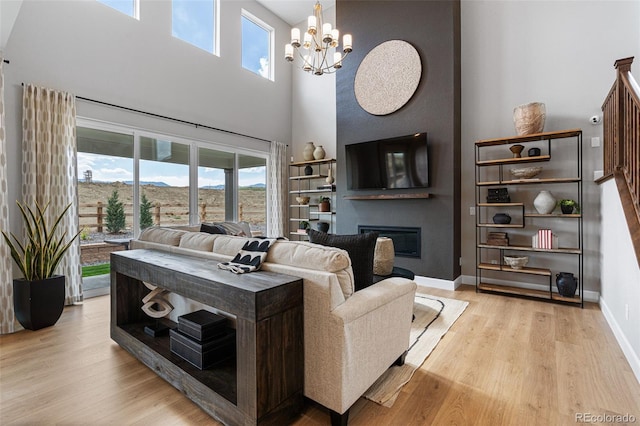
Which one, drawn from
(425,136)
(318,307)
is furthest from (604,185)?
(318,307)

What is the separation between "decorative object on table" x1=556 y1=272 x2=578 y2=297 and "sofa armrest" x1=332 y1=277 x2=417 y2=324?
260 centimetres

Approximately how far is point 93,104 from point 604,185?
606 centimetres

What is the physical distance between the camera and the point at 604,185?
330 centimetres

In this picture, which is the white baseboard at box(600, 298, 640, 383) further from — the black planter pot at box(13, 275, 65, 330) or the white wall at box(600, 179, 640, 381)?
the black planter pot at box(13, 275, 65, 330)

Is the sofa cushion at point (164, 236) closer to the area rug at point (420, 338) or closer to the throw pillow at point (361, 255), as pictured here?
the throw pillow at point (361, 255)

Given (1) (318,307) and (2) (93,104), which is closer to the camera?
(1) (318,307)

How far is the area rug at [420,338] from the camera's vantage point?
1882mm

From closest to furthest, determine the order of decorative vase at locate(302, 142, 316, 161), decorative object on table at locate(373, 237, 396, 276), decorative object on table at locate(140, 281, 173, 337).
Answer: decorative object on table at locate(140, 281, 173, 337), decorative object on table at locate(373, 237, 396, 276), decorative vase at locate(302, 142, 316, 161)

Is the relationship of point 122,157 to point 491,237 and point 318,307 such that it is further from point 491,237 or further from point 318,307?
point 491,237

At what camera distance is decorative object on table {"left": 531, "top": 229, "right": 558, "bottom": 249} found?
12.0 ft

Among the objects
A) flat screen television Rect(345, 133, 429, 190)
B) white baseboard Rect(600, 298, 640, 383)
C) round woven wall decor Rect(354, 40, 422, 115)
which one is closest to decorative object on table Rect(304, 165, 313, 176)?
flat screen television Rect(345, 133, 429, 190)

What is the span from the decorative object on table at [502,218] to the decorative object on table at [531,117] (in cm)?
104

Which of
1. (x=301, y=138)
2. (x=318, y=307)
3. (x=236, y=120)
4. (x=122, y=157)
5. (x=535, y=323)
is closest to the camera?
(x=318, y=307)

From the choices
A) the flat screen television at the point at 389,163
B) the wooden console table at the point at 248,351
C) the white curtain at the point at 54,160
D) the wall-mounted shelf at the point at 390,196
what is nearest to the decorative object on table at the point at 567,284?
the wall-mounted shelf at the point at 390,196
